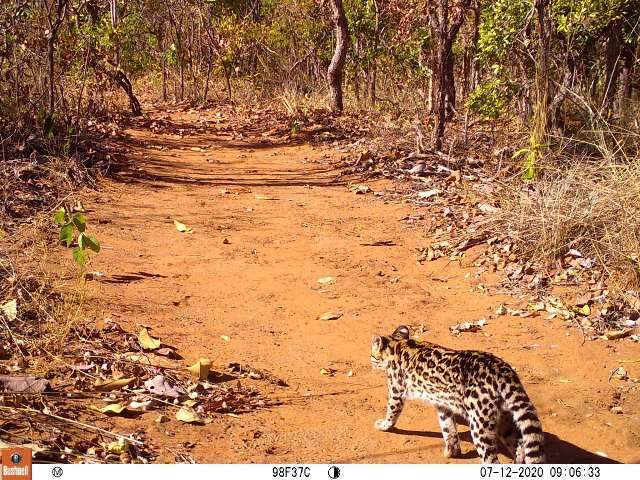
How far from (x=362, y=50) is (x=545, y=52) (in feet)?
30.4

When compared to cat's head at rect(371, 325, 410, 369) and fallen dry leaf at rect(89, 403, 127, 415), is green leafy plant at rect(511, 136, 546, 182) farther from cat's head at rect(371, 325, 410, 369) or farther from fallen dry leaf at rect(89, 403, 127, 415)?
fallen dry leaf at rect(89, 403, 127, 415)

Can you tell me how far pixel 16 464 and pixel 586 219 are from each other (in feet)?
17.4

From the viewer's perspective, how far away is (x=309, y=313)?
6.46 metres

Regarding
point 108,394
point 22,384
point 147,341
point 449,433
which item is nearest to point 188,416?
point 108,394

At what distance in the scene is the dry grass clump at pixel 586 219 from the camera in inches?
Result: 251

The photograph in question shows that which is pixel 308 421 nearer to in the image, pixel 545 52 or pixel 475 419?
A: pixel 475 419

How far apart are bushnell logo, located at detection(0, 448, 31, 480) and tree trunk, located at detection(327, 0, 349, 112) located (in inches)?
511

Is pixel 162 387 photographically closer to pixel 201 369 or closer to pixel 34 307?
pixel 201 369

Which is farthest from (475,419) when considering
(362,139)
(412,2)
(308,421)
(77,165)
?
(412,2)

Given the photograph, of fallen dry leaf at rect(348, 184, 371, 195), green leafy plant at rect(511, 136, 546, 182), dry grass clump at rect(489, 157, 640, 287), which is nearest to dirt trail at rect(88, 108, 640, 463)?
fallen dry leaf at rect(348, 184, 371, 195)

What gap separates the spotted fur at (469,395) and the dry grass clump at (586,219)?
8.38 ft

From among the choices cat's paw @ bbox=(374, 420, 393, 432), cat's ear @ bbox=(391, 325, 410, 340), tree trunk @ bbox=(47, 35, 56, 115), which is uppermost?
tree trunk @ bbox=(47, 35, 56, 115)

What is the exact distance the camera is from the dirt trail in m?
4.44

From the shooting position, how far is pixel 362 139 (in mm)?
12820
